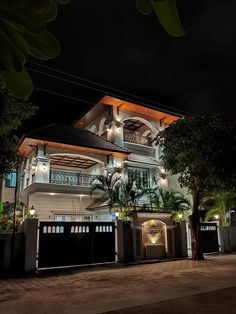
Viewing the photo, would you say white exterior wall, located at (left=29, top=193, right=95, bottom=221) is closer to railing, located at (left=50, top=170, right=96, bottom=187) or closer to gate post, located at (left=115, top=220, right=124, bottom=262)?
railing, located at (left=50, top=170, right=96, bottom=187)

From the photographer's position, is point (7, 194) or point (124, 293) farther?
point (7, 194)

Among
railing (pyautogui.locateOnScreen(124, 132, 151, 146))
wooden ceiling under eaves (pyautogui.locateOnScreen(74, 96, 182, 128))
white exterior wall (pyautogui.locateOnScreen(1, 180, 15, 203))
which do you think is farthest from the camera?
railing (pyautogui.locateOnScreen(124, 132, 151, 146))

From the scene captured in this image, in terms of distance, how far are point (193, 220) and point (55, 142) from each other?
782 cm

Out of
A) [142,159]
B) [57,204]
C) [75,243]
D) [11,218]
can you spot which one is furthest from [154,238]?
[142,159]

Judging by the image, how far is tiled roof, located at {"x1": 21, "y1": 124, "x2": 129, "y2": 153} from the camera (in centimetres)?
1554

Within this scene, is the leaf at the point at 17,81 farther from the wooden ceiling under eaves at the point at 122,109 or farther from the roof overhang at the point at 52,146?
the wooden ceiling under eaves at the point at 122,109

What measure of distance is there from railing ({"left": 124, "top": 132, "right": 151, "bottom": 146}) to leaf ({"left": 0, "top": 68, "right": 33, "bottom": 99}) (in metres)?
18.7

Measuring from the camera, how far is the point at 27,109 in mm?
7449

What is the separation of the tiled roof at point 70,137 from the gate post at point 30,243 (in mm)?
5950

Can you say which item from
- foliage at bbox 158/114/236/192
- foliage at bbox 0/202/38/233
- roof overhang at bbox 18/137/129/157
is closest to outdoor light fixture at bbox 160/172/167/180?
roof overhang at bbox 18/137/129/157

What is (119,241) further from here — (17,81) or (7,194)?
(17,81)

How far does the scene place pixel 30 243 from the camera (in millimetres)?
9914

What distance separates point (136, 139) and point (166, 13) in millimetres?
19367

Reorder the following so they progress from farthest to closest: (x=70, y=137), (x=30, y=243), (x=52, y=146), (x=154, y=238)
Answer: (x=70, y=137) < (x=52, y=146) < (x=154, y=238) < (x=30, y=243)
